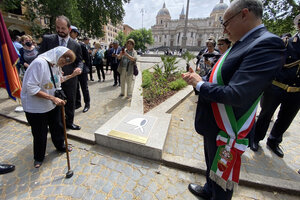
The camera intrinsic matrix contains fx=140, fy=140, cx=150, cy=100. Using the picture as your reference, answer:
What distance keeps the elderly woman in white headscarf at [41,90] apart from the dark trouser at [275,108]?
3663 mm

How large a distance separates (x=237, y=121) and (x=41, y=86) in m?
2.60

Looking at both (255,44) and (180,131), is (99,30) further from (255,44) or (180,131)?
(255,44)

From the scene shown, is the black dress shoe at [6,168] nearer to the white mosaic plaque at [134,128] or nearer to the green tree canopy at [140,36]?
the white mosaic plaque at [134,128]

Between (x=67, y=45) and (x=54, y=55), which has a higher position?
(x=67, y=45)

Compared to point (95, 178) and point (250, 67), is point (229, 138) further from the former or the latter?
point (95, 178)

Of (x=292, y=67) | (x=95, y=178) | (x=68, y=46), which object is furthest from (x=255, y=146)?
(x=68, y=46)

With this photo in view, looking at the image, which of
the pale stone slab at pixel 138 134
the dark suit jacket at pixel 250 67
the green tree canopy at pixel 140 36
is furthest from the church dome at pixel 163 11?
the dark suit jacket at pixel 250 67

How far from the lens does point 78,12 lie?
1425 cm

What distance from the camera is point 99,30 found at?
60.2ft

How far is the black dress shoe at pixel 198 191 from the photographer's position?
2.03 meters

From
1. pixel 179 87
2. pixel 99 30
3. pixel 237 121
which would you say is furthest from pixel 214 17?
pixel 237 121

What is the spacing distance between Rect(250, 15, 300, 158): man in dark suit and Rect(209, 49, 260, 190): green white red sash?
1193 millimetres

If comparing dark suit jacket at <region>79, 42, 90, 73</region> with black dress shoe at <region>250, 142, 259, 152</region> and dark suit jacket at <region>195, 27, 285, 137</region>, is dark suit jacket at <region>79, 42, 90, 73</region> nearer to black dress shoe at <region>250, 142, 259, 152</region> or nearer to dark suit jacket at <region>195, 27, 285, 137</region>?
dark suit jacket at <region>195, 27, 285, 137</region>

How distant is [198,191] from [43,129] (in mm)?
2654
